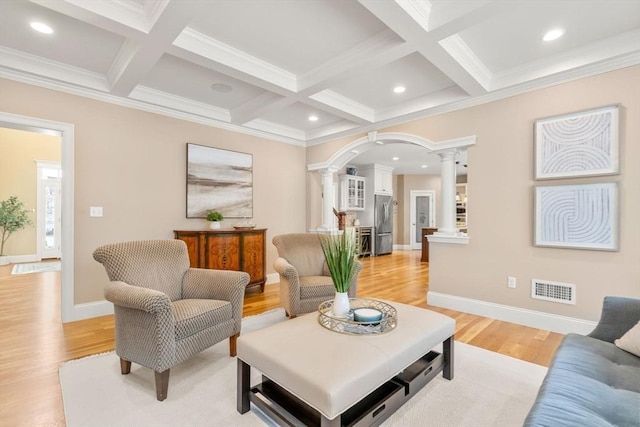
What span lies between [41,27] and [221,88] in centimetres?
156

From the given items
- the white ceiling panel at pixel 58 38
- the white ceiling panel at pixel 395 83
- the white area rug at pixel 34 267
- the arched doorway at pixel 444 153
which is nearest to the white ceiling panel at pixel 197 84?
the white ceiling panel at pixel 58 38

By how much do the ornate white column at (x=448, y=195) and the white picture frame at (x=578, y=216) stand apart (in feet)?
2.99

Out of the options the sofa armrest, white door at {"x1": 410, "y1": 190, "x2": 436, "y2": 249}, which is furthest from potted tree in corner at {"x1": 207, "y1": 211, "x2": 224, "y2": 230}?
white door at {"x1": 410, "y1": 190, "x2": 436, "y2": 249}

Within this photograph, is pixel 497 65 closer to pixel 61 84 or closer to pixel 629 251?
pixel 629 251

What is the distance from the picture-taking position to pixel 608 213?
2.64m

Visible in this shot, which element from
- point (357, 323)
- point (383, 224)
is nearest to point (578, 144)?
point (357, 323)

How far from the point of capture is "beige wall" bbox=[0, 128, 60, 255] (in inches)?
261

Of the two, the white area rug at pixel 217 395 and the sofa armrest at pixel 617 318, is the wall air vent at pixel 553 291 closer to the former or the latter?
the white area rug at pixel 217 395

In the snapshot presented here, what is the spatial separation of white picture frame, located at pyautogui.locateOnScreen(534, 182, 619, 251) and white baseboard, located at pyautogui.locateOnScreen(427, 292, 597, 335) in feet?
2.35

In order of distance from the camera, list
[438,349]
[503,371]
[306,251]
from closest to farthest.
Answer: [503,371], [438,349], [306,251]

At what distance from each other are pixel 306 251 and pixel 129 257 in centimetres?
183

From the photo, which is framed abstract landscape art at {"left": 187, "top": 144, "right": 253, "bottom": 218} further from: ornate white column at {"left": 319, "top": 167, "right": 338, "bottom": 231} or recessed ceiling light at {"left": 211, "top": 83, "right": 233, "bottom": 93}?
ornate white column at {"left": 319, "top": 167, "right": 338, "bottom": 231}

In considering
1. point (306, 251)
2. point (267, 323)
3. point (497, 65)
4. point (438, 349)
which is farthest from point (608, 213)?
point (267, 323)

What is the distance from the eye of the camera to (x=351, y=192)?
800 cm
